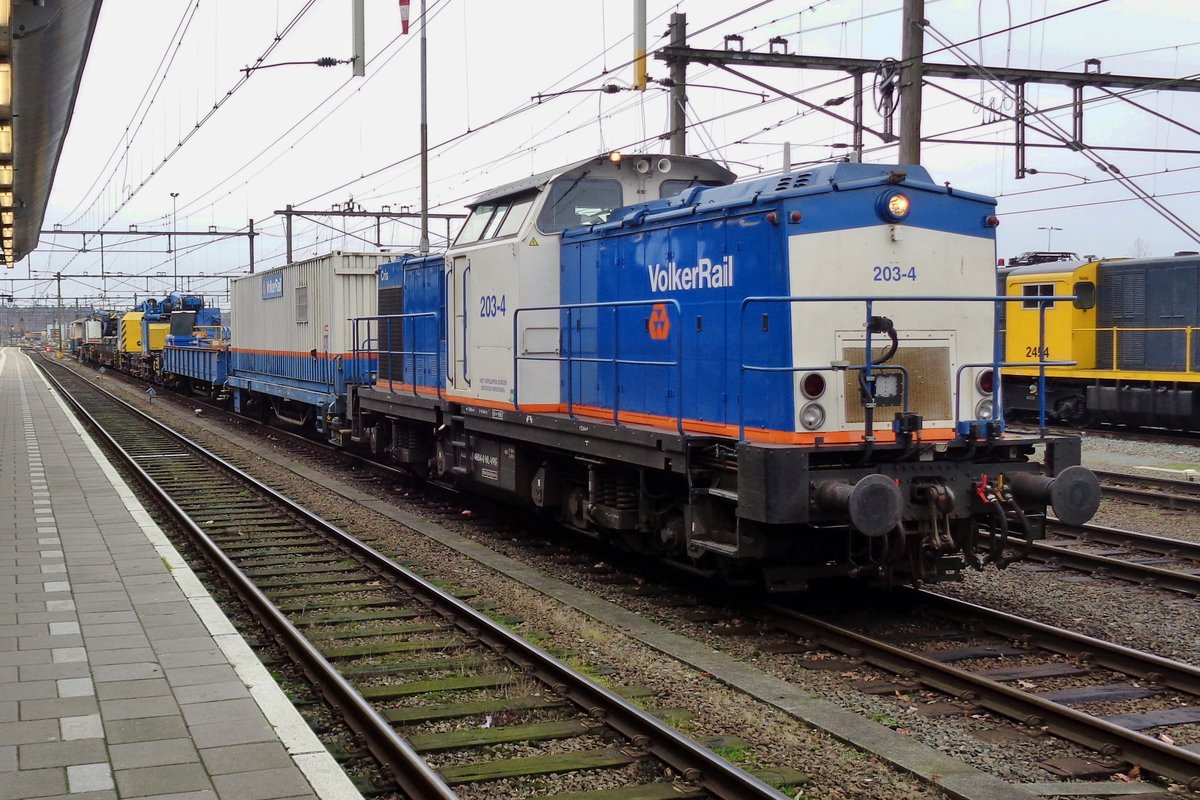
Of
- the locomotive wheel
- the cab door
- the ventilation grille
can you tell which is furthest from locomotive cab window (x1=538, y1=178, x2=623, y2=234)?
the locomotive wheel

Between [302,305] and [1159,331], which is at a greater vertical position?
[302,305]

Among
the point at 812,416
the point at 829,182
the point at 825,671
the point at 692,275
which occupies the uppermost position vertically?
the point at 829,182

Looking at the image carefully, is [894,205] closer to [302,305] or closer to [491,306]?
[491,306]

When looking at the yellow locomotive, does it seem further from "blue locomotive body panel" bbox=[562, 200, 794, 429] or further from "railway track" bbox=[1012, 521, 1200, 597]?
"blue locomotive body panel" bbox=[562, 200, 794, 429]

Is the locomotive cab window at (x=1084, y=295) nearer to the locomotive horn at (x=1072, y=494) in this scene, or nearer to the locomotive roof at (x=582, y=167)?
the locomotive horn at (x=1072, y=494)

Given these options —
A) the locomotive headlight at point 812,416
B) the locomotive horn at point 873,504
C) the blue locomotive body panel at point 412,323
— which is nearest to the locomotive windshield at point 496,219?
the blue locomotive body panel at point 412,323

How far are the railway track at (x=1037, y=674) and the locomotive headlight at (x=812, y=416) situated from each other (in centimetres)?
136

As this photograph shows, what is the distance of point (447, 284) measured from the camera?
1172 cm

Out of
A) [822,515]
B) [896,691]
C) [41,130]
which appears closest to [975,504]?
[822,515]

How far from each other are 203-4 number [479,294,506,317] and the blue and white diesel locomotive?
221mm

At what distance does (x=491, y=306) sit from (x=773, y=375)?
407 cm

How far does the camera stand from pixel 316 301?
1852 centimetres

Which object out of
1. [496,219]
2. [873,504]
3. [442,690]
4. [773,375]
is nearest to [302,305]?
[496,219]

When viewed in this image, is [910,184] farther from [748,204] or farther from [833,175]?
[748,204]
